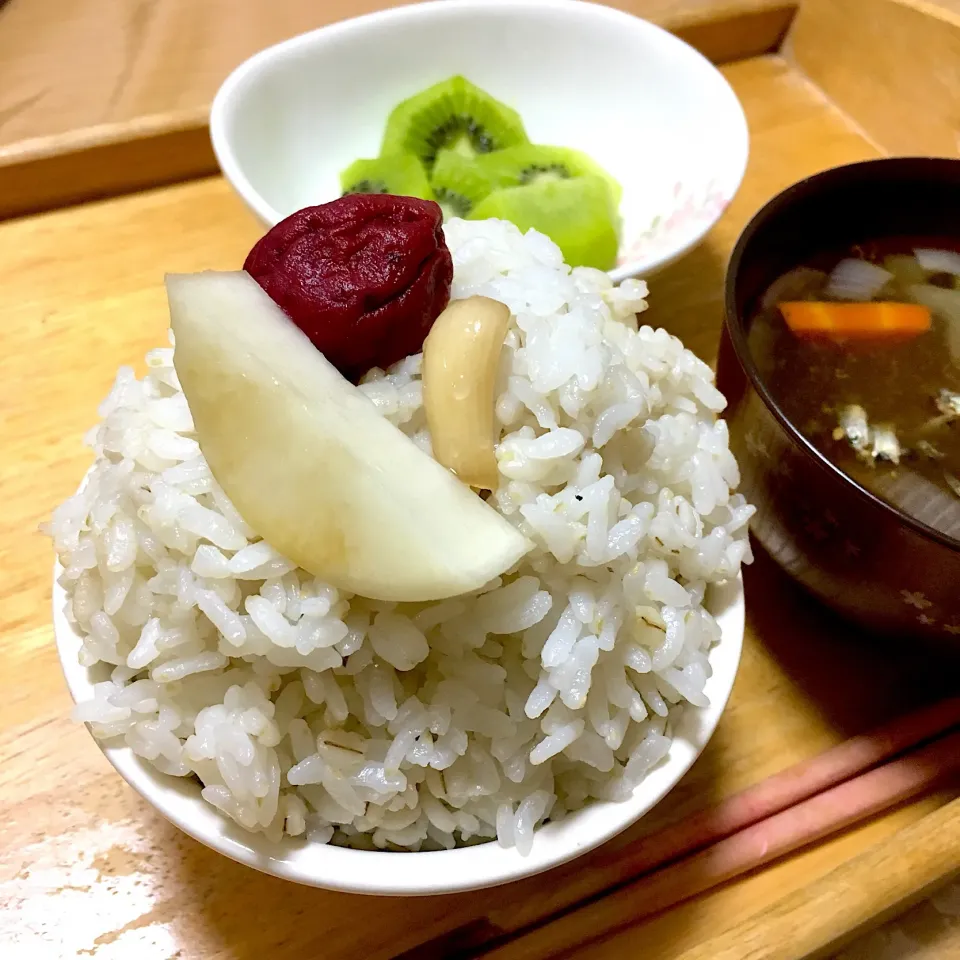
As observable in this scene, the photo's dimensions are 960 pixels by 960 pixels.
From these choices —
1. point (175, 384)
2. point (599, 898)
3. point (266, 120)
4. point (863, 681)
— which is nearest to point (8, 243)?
point (266, 120)

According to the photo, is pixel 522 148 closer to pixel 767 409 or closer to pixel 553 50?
pixel 553 50

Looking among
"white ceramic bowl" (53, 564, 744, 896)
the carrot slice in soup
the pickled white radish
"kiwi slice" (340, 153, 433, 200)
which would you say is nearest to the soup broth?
the carrot slice in soup

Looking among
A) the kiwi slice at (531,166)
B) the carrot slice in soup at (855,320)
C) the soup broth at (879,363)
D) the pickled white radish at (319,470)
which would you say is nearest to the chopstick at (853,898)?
the soup broth at (879,363)

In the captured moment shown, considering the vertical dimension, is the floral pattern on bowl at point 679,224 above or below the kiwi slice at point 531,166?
above

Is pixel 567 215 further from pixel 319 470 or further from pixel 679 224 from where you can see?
pixel 319 470

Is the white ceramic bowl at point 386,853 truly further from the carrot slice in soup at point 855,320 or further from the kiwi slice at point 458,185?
the kiwi slice at point 458,185

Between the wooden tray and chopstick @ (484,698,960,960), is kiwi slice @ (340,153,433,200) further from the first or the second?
chopstick @ (484,698,960,960)
